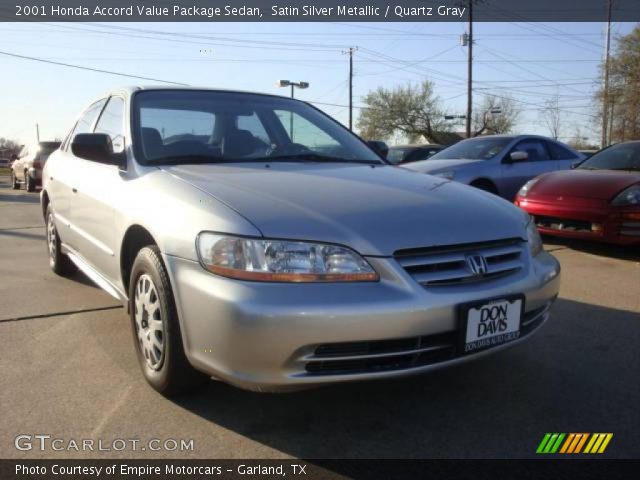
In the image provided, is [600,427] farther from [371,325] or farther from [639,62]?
[639,62]

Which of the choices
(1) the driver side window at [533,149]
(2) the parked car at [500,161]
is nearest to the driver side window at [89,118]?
(2) the parked car at [500,161]

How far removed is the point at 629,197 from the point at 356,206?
13.9ft

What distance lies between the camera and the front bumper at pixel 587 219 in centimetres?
530

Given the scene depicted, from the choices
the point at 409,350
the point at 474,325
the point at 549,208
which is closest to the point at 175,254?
the point at 409,350

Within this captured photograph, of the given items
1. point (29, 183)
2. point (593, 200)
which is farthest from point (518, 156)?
point (29, 183)

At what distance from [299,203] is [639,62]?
37.1m

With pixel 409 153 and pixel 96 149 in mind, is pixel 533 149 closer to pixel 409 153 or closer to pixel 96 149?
pixel 409 153

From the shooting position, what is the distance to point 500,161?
743 cm

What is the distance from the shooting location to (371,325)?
6.34 feet

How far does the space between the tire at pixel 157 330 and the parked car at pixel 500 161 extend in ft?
16.5

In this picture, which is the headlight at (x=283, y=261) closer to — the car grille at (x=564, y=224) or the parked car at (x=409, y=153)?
the car grille at (x=564, y=224)

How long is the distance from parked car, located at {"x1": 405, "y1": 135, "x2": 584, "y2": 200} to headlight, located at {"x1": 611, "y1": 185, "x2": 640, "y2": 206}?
1884 mm

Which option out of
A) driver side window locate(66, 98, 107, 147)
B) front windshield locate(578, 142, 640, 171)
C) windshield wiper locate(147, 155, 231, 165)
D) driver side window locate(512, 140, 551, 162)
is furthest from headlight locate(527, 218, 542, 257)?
driver side window locate(512, 140, 551, 162)

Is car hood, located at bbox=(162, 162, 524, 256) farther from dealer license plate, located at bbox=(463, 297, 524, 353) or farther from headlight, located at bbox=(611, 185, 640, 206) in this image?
headlight, located at bbox=(611, 185, 640, 206)
